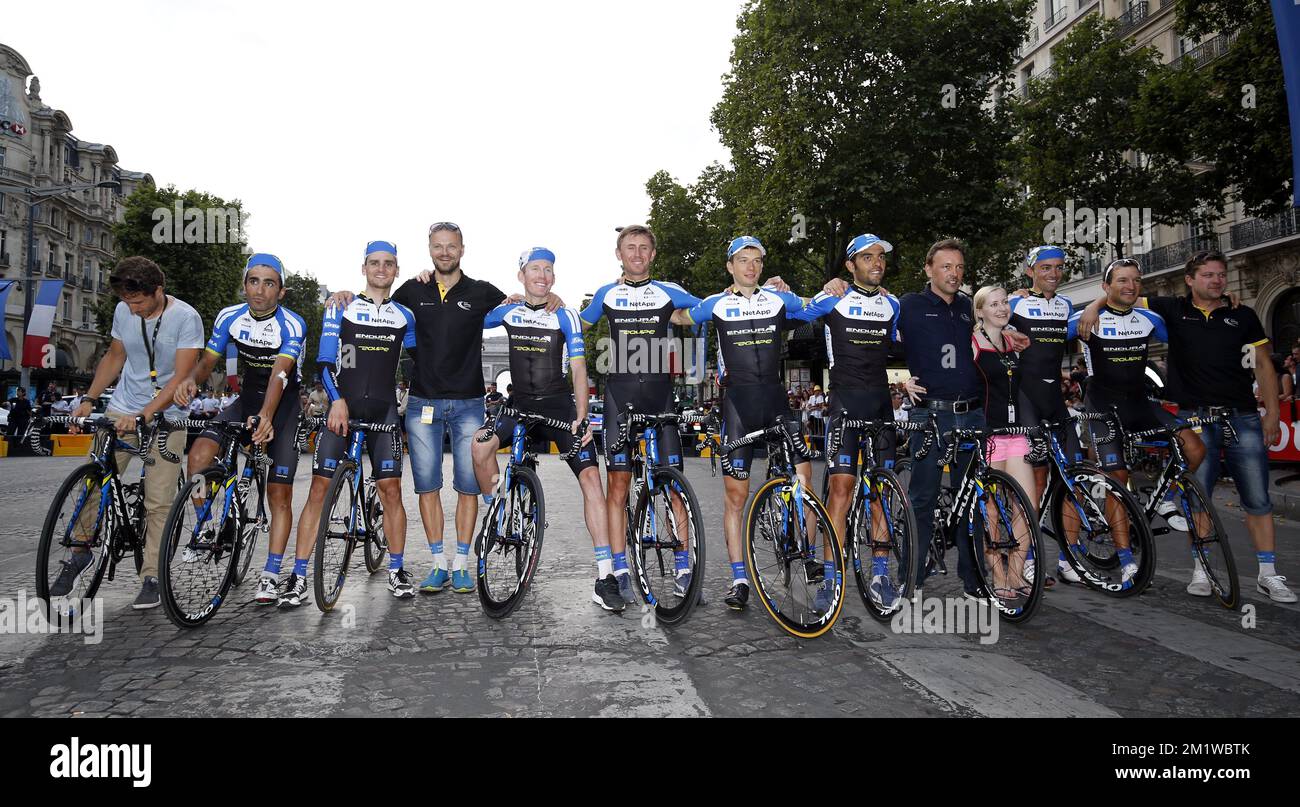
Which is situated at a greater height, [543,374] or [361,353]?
[361,353]

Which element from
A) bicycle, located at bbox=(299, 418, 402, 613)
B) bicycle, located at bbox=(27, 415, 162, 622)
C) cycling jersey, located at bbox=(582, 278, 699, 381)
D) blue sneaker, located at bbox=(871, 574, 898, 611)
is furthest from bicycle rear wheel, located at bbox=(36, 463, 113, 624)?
blue sneaker, located at bbox=(871, 574, 898, 611)

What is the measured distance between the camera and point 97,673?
12.4 ft

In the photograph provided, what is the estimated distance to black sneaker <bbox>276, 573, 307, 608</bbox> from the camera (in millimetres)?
5129

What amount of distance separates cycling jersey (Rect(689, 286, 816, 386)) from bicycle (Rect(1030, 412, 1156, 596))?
1.75 meters

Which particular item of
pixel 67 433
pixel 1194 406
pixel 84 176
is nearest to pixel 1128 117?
pixel 1194 406

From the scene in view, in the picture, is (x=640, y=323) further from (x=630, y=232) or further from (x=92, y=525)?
(x=92, y=525)

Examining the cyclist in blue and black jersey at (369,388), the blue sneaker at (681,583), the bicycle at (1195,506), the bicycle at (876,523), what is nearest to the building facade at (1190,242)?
the bicycle at (1195,506)

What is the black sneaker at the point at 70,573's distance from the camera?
496 centimetres

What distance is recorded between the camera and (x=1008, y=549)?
477 cm

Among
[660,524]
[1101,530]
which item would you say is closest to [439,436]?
[660,524]

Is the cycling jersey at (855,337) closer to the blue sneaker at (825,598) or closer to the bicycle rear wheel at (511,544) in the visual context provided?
the blue sneaker at (825,598)

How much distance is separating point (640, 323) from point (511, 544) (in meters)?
1.52

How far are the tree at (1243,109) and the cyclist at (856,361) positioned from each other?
1307cm
